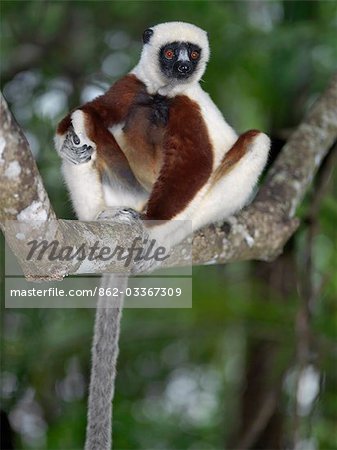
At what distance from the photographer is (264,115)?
7340 mm

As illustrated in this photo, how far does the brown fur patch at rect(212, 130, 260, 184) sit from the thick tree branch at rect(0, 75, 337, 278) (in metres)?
0.34

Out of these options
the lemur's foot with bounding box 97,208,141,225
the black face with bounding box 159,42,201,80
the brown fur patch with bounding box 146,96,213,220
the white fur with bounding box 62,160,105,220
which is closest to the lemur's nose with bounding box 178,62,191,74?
the black face with bounding box 159,42,201,80

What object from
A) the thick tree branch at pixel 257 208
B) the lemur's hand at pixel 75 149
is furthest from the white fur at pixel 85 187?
the thick tree branch at pixel 257 208

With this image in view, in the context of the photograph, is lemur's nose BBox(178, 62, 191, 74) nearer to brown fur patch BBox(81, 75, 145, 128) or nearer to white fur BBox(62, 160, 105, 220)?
brown fur patch BBox(81, 75, 145, 128)

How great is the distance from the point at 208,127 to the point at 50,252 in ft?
4.98

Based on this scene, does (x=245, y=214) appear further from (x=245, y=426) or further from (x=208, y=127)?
(x=245, y=426)

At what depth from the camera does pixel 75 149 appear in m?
4.01

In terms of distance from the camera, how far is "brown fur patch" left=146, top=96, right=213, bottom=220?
405cm

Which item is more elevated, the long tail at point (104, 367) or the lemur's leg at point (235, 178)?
the lemur's leg at point (235, 178)

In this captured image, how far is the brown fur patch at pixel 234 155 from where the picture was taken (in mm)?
4355

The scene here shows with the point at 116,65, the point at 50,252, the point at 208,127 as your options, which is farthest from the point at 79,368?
the point at 50,252

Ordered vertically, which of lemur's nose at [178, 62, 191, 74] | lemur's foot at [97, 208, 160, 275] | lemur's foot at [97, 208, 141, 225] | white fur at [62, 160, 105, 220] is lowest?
lemur's foot at [97, 208, 160, 275]

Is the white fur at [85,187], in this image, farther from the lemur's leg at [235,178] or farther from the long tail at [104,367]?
the lemur's leg at [235,178]

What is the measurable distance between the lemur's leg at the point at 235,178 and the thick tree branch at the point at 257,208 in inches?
6.5
